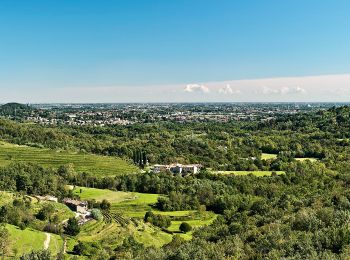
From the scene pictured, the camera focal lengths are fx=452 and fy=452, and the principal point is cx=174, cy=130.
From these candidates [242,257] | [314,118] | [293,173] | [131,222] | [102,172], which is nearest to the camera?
[242,257]

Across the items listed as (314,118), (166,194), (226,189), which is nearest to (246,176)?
(226,189)

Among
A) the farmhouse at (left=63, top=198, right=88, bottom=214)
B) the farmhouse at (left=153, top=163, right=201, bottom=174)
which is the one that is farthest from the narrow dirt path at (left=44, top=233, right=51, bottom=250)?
the farmhouse at (left=153, top=163, right=201, bottom=174)

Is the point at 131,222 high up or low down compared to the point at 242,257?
down

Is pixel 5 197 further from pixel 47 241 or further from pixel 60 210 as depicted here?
pixel 47 241

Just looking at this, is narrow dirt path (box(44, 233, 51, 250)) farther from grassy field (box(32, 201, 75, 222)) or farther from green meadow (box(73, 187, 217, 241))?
grassy field (box(32, 201, 75, 222))

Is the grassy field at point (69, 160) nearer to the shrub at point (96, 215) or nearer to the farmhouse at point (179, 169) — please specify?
the farmhouse at point (179, 169)

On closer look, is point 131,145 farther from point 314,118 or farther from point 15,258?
point 15,258
